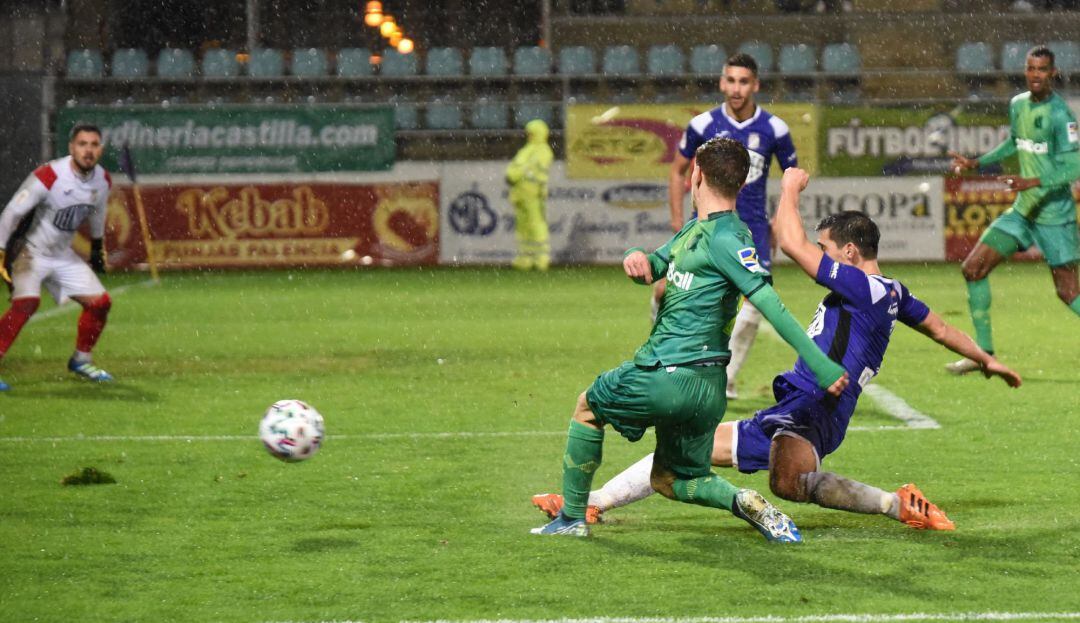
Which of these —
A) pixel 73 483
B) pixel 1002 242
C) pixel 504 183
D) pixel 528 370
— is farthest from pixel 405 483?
pixel 504 183

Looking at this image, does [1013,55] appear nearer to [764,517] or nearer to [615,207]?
[615,207]

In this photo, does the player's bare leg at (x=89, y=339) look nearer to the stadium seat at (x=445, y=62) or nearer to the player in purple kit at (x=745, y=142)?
the player in purple kit at (x=745, y=142)

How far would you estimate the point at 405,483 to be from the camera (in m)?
7.19

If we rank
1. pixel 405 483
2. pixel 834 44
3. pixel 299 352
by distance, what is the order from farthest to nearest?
pixel 834 44 < pixel 299 352 < pixel 405 483

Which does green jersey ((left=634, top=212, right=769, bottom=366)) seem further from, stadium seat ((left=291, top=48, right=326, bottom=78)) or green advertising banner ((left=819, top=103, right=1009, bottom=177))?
stadium seat ((left=291, top=48, right=326, bottom=78))

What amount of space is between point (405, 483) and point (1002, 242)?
18.4ft

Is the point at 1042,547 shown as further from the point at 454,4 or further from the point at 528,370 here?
the point at 454,4

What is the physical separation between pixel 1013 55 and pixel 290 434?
23.6 m

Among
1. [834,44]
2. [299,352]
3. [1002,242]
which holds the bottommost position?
[299,352]

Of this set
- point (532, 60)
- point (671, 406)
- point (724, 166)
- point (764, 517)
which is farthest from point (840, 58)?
point (671, 406)

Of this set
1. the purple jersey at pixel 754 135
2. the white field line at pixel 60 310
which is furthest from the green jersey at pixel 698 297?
the white field line at pixel 60 310

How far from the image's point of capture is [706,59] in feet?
90.7

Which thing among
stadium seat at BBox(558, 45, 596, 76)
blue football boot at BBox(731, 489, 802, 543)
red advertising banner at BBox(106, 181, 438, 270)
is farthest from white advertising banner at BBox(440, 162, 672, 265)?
blue football boot at BBox(731, 489, 802, 543)

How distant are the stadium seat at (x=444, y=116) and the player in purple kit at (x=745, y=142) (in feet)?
55.8
